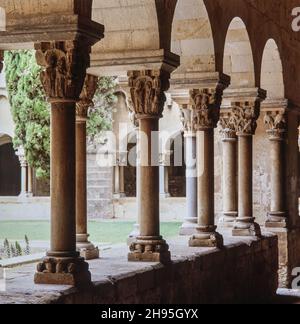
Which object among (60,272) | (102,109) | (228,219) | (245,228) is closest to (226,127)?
(228,219)

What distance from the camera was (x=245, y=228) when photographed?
11523 millimetres

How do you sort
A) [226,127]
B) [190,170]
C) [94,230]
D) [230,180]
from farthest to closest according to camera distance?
[94,230]
[230,180]
[226,127]
[190,170]

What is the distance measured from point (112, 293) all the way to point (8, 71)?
41.0 ft

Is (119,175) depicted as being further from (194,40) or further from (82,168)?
(82,168)

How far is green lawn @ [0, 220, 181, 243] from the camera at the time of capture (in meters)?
19.6

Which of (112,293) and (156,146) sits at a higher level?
(156,146)

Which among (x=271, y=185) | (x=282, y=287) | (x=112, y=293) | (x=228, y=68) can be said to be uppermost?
(x=228, y=68)

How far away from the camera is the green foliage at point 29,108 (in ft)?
57.7

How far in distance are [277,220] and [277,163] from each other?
927 millimetres
